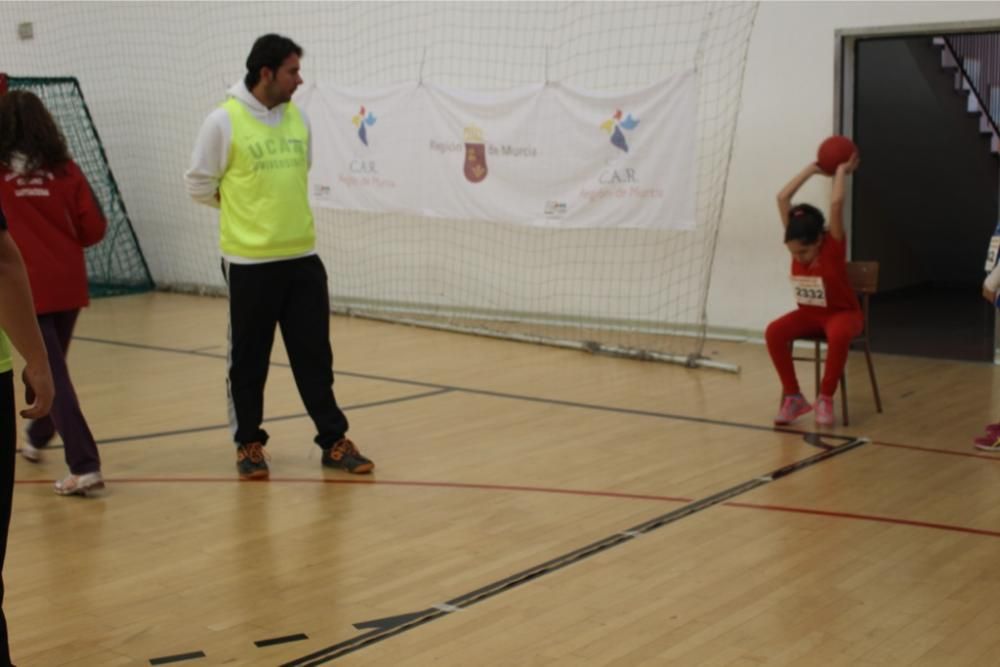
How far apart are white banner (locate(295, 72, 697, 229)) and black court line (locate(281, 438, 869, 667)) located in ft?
10.4

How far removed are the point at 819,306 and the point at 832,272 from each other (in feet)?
0.55

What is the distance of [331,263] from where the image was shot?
10.6 m

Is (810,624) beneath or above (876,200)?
beneath

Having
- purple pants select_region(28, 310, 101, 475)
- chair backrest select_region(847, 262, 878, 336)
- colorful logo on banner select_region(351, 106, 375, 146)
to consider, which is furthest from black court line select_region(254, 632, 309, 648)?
colorful logo on banner select_region(351, 106, 375, 146)

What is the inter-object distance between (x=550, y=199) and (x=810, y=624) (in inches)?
209

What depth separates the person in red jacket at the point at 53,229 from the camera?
460 centimetres

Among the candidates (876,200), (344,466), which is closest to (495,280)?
(876,200)

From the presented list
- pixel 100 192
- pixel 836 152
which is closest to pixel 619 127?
pixel 836 152

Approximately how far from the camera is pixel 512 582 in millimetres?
3725

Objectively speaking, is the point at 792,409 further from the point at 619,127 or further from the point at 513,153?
the point at 513,153

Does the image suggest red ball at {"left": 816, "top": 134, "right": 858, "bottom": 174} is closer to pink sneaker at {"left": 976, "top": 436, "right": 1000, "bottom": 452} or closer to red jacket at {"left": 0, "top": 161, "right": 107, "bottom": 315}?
pink sneaker at {"left": 976, "top": 436, "right": 1000, "bottom": 452}

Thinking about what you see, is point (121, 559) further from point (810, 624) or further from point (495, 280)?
point (495, 280)

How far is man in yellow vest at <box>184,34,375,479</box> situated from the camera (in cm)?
486

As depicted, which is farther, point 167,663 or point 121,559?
point 121,559
